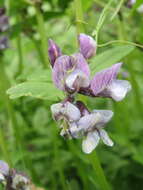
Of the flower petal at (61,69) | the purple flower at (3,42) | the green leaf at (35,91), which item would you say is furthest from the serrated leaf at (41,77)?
the purple flower at (3,42)

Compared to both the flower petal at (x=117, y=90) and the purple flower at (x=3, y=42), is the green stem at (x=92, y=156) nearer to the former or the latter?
the flower petal at (x=117, y=90)

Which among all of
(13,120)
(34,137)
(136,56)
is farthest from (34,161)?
(136,56)

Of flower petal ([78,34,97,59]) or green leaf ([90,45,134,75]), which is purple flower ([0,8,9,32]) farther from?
flower petal ([78,34,97,59])

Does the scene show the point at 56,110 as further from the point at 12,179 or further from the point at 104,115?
the point at 12,179

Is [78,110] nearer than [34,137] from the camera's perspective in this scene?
Yes

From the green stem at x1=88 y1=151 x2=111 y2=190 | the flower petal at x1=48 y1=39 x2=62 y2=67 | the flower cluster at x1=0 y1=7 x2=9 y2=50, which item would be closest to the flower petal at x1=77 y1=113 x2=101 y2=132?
the flower petal at x1=48 y1=39 x2=62 y2=67

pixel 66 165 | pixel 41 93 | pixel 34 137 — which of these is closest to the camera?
pixel 41 93

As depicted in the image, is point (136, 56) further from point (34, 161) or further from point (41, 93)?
point (41, 93)
